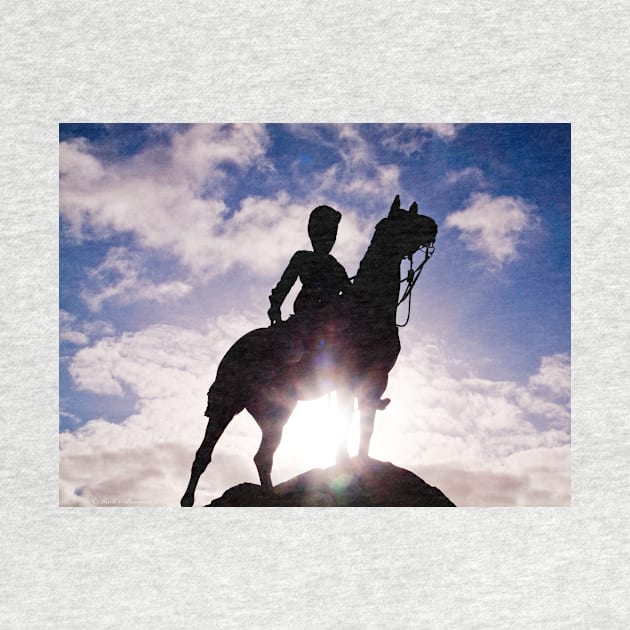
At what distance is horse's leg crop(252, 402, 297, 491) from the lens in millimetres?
5496

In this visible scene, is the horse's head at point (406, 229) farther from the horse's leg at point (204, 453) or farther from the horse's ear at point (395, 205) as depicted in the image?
the horse's leg at point (204, 453)

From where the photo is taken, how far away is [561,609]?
530 cm

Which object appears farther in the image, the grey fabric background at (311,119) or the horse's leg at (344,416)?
the horse's leg at (344,416)

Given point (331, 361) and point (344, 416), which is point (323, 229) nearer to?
point (331, 361)

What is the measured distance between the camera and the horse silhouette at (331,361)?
5.49 meters

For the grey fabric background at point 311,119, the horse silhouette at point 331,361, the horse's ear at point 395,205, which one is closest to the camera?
the grey fabric background at point 311,119

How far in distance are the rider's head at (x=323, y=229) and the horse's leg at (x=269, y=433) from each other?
83 centimetres

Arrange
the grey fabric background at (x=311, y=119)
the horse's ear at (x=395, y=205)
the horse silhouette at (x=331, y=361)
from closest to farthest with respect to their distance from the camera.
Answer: the grey fabric background at (x=311, y=119)
the horse silhouette at (x=331, y=361)
the horse's ear at (x=395, y=205)

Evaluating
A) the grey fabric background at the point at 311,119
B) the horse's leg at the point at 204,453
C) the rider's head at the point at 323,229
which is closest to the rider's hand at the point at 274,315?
the rider's head at the point at 323,229

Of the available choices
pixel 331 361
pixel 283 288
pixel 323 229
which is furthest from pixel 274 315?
pixel 323 229

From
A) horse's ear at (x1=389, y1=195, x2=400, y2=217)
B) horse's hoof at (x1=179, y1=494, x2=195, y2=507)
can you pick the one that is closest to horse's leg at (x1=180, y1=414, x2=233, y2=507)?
horse's hoof at (x1=179, y1=494, x2=195, y2=507)

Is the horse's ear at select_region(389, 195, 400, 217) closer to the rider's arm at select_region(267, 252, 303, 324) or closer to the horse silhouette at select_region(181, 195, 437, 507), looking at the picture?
the horse silhouette at select_region(181, 195, 437, 507)

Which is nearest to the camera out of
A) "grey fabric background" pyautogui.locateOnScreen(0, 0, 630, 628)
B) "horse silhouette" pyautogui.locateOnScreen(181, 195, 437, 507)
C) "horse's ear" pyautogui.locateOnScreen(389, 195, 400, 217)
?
"grey fabric background" pyautogui.locateOnScreen(0, 0, 630, 628)

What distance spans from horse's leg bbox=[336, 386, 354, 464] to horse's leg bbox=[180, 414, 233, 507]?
1.88ft
